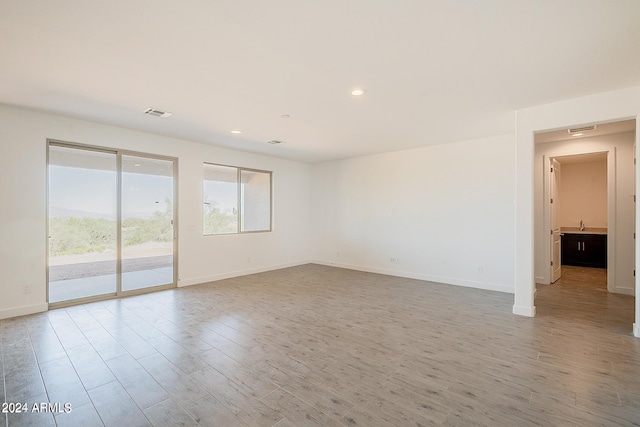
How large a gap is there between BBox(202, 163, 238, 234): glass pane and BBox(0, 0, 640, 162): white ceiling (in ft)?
6.60

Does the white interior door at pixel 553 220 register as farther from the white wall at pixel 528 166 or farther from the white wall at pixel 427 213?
the white wall at pixel 528 166

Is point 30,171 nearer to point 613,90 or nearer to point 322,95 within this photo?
point 322,95

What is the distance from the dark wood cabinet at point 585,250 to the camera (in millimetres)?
7020

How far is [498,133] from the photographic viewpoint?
5055mm

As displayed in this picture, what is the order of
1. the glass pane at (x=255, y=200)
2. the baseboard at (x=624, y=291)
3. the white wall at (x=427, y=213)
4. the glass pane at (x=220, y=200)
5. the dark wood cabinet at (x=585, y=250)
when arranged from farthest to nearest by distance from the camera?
the dark wood cabinet at (x=585, y=250) < the glass pane at (x=255, y=200) < the glass pane at (x=220, y=200) < the white wall at (x=427, y=213) < the baseboard at (x=624, y=291)

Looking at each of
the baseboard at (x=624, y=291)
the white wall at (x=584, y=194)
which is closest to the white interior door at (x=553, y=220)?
the baseboard at (x=624, y=291)

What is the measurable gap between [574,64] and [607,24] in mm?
645

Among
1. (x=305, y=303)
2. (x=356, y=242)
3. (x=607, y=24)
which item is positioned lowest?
(x=305, y=303)

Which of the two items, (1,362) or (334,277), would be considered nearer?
(1,362)

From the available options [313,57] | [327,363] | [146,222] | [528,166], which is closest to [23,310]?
[146,222]

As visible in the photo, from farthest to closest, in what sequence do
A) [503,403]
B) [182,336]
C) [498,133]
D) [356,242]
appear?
1. [356,242]
2. [498,133]
3. [182,336]
4. [503,403]

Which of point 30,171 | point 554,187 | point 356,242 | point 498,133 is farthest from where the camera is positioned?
point 356,242

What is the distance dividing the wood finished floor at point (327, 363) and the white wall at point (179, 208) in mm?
680

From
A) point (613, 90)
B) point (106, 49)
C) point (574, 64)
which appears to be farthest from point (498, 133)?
point (106, 49)
